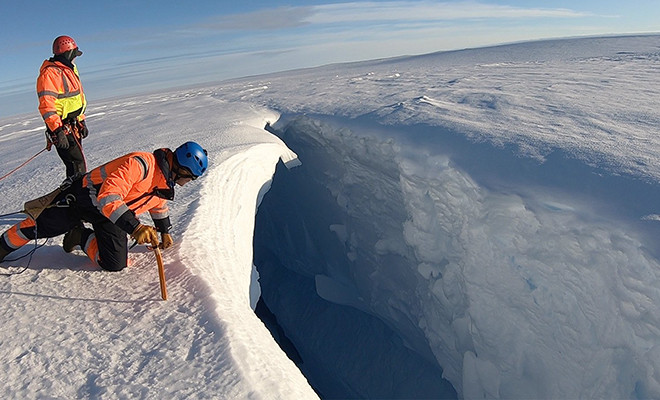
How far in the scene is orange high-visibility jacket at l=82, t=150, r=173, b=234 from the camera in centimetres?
213

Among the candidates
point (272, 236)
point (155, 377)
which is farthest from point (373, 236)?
point (155, 377)

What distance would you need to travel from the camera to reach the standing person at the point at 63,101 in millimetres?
3365

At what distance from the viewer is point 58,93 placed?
11.4 ft

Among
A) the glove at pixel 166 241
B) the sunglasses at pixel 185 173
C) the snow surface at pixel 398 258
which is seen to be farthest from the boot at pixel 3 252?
the sunglasses at pixel 185 173

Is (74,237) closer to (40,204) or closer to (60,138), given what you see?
(40,204)

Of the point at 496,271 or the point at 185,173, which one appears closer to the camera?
the point at 185,173

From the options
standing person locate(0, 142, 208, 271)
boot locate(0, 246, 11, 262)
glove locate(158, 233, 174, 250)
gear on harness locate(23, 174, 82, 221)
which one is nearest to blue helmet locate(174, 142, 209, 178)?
standing person locate(0, 142, 208, 271)

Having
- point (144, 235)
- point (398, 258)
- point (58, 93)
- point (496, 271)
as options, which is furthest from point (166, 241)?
point (398, 258)

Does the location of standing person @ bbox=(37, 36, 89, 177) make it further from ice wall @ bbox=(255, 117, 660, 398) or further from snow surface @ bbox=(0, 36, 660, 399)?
ice wall @ bbox=(255, 117, 660, 398)

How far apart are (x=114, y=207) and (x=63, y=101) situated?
6.66ft

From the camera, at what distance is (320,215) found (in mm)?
7227

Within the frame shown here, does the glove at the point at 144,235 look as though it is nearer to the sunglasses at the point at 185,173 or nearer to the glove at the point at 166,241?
the glove at the point at 166,241

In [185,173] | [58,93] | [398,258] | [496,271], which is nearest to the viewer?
[185,173]

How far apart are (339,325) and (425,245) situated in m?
2.53
